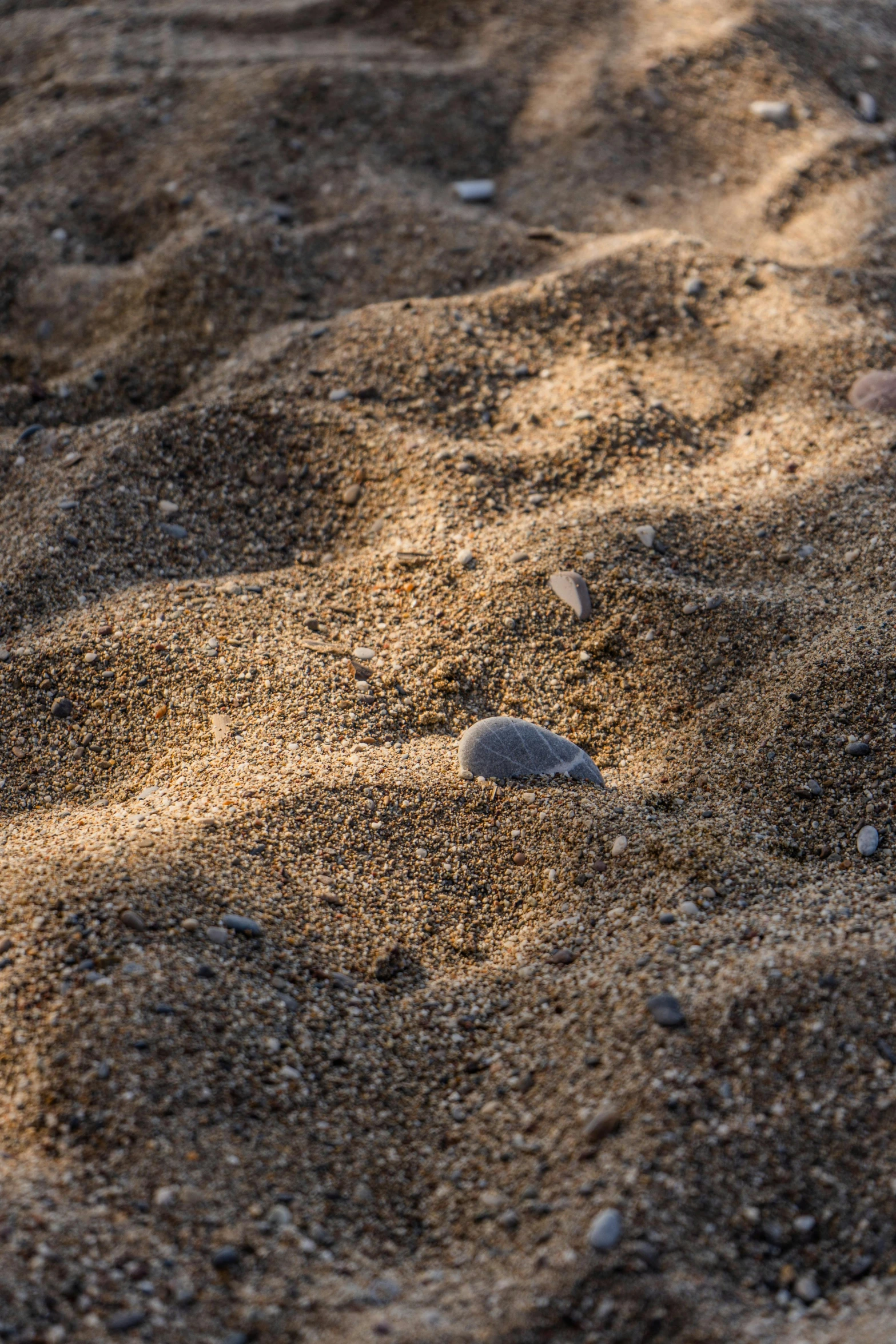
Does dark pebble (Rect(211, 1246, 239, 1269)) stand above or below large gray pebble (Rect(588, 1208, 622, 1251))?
above

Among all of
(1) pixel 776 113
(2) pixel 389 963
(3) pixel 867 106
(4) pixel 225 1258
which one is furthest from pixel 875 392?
(4) pixel 225 1258

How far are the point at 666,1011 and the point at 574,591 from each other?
111 cm

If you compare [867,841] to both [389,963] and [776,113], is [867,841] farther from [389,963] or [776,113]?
[776,113]

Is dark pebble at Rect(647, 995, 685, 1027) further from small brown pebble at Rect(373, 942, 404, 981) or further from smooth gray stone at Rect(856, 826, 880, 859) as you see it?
smooth gray stone at Rect(856, 826, 880, 859)

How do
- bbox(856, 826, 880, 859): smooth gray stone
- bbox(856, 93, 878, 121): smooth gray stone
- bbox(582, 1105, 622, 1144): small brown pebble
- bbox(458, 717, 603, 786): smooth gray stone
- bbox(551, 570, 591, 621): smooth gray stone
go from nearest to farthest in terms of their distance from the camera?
bbox(582, 1105, 622, 1144): small brown pebble → bbox(856, 826, 880, 859): smooth gray stone → bbox(458, 717, 603, 786): smooth gray stone → bbox(551, 570, 591, 621): smooth gray stone → bbox(856, 93, 878, 121): smooth gray stone

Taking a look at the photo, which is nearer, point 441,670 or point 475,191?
point 441,670

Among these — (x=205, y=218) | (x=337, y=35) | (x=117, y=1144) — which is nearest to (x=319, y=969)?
(x=117, y=1144)

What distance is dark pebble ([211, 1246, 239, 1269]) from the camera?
56.4 inches

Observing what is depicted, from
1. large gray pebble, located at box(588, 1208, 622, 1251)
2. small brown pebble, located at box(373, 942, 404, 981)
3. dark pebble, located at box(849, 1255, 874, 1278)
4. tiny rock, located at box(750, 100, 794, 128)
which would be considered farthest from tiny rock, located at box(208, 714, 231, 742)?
tiny rock, located at box(750, 100, 794, 128)

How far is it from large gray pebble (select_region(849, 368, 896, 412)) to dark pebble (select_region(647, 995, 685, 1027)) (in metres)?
1.93

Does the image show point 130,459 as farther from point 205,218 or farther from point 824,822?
point 824,822

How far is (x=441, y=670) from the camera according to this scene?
2445 millimetres

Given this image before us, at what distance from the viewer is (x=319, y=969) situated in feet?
6.09

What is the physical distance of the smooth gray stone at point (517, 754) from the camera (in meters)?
2.21
